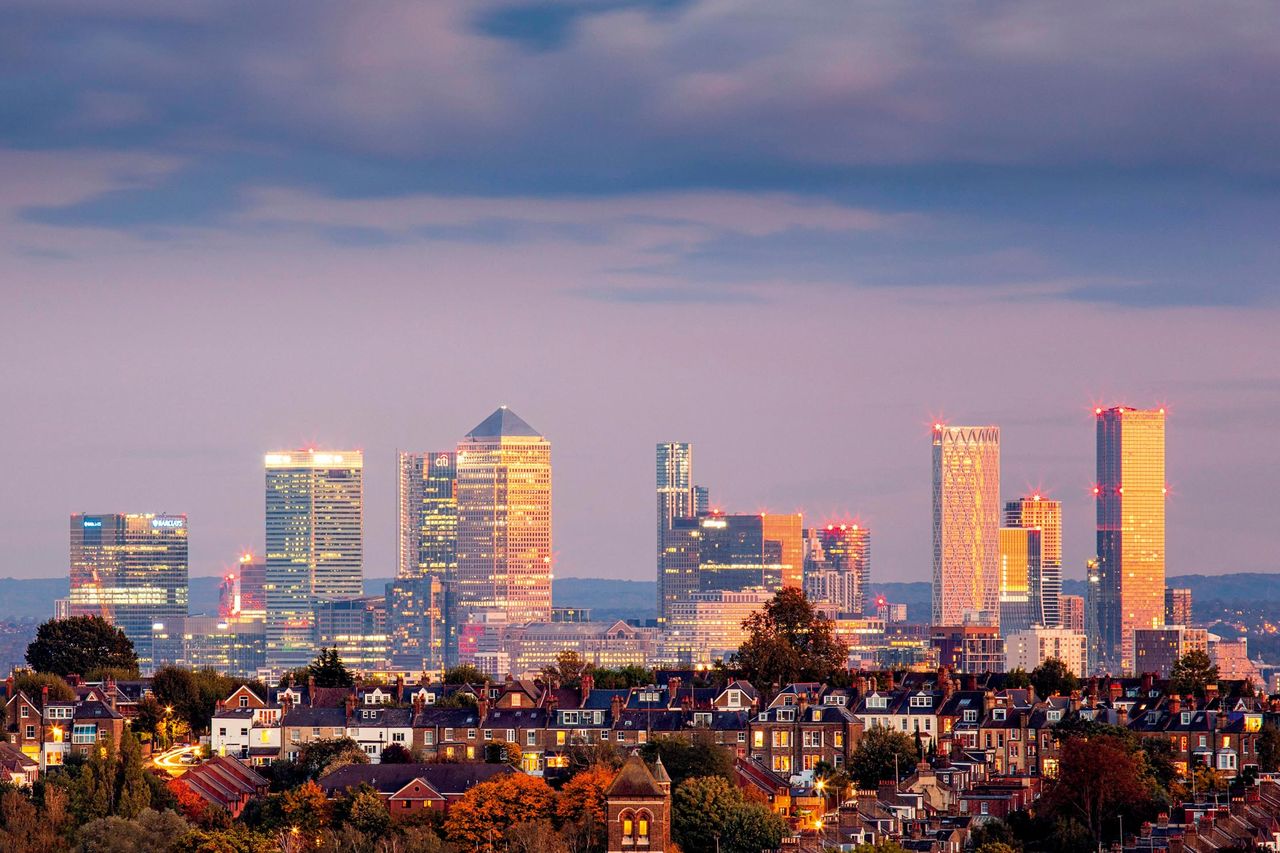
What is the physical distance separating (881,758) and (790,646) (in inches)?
1303

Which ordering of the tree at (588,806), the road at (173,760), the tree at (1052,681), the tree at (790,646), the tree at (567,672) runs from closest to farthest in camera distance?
the tree at (588,806), the road at (173,760), the tree at (790,646), the tree at (1052,681), the tree at (567,672)

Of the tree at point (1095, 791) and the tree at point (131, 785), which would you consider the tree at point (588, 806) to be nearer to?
the tree at point (1095, 791)

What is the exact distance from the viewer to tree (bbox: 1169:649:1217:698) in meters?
161

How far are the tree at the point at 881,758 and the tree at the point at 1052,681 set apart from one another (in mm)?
27614

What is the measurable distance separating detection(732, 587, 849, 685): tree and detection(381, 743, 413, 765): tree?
1053 inches

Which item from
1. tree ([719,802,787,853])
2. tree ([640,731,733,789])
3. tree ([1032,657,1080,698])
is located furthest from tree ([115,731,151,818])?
tree ([1032,657,1080,698])

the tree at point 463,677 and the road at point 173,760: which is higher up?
the tree at point 463,677

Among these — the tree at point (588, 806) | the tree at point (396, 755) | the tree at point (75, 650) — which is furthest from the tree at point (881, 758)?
the tree at point (75, 650)

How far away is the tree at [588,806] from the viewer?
117 metres

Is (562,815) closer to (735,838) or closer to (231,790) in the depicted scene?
(735,838)

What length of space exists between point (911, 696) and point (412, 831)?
41467mm

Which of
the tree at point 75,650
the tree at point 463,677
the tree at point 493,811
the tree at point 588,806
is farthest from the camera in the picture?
the tree at point 75,650

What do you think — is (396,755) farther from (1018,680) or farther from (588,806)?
(1018,680)

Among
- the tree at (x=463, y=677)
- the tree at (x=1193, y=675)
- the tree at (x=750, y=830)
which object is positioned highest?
the tree at (x=1193, y=675)
